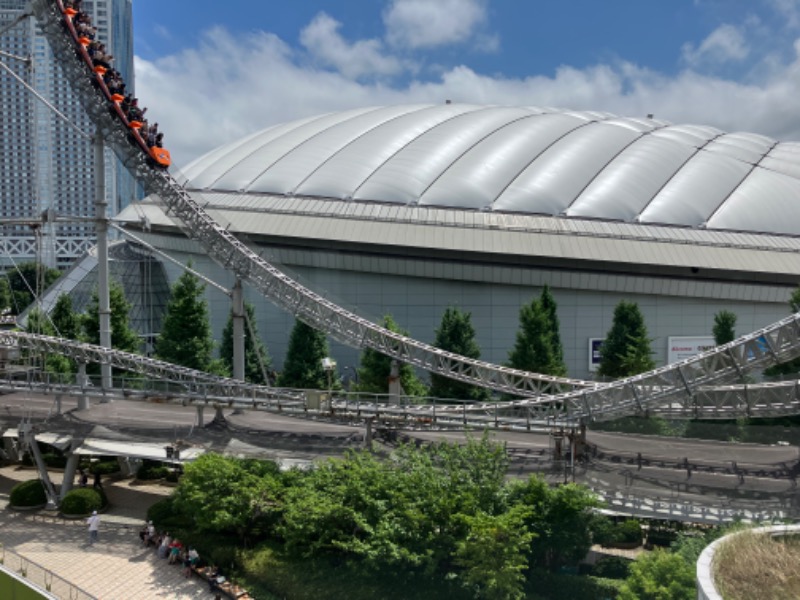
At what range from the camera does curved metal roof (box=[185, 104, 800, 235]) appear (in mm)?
40781

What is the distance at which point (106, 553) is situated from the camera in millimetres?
22188

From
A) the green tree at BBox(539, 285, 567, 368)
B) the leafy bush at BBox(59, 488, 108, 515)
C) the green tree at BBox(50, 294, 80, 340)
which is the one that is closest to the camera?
the leafy bush at BBox(59, 488, 108, 515)

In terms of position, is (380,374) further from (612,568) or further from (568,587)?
(568,587)

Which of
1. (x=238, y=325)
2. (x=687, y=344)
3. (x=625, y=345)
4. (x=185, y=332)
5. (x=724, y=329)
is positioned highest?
(x=238, y=325)

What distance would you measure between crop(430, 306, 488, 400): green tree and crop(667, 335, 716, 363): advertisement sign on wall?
11942mm

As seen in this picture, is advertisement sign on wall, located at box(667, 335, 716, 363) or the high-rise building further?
the high-rise building

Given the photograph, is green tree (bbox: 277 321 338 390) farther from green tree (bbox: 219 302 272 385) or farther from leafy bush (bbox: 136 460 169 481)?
leafy bush (bbox: 136 460 169 481)

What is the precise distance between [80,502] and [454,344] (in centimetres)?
1779

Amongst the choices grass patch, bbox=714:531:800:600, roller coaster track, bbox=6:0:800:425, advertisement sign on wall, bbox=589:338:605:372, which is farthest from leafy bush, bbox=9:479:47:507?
advertisement sign on wall, bbox=589:338:605:372

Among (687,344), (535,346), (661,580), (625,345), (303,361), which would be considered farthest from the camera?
(687,344)

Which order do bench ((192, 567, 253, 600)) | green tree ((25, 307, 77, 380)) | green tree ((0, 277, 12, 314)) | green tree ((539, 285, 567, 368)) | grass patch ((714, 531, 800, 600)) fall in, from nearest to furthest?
grass patch ((714, 531, 800, 600)) → bench ((192, 567, 253, 600)) → green tree ((539, 285, 567, 368)) → green tree ((25, 307, 77, 380)) → green tree ((0, 277, 12, 314))

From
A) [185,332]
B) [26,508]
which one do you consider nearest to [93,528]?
[26,508]

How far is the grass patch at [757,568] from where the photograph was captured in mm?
11531

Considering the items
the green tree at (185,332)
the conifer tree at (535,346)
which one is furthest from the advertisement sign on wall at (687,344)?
the green tree at (185,332)
